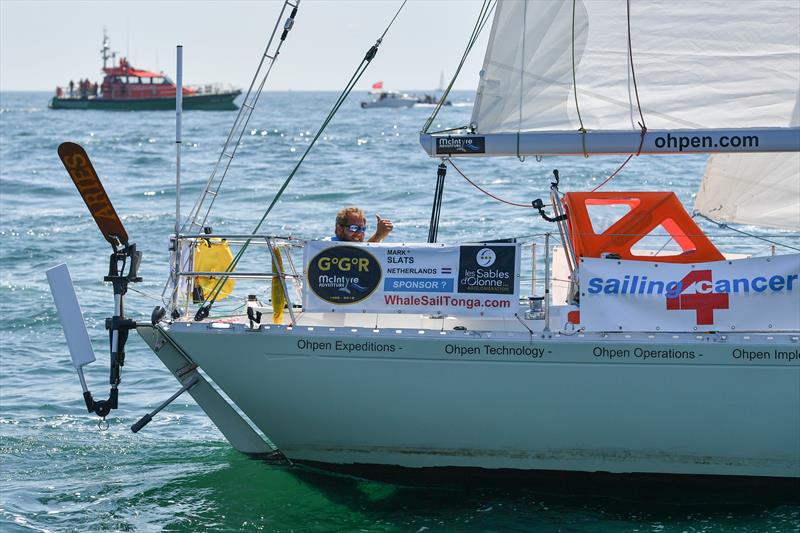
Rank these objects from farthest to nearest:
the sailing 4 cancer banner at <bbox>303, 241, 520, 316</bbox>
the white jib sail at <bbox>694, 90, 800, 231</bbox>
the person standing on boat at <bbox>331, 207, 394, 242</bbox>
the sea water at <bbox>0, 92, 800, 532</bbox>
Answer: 1. the white jib sail at <bbox>694, 90, 800, 231</bbox>
2. the person standing on boat at <bbox>331, 207, 394, 242</bbox>
3. the sea water at <bbox>0, 92, 800, 532</bbox>
4. the sailing 4 cancer banner at <bbox>303, 241, 520, 316</bbox>

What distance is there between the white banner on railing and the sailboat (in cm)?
1

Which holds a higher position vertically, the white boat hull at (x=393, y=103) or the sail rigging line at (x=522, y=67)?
the white boat hull at (x=393, y=103)

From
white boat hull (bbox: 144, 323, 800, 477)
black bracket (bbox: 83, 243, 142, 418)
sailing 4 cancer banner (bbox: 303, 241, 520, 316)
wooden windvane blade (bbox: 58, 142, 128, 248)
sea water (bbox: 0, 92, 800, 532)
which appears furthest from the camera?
sea water (bbox: 0, 92, 800, 532)

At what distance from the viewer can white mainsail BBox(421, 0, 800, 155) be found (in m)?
8.64

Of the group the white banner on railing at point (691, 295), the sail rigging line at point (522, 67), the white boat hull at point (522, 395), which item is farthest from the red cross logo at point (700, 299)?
the sail rigging line at point (522, 67)

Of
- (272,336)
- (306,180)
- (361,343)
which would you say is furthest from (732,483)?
(306,180)

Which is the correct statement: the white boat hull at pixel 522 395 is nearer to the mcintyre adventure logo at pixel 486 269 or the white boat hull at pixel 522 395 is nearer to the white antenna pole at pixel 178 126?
the mcintyre adventure logo at pixel 486 269

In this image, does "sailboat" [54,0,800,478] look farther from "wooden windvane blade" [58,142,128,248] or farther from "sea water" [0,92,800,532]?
"sea water" [0,92,800,532]

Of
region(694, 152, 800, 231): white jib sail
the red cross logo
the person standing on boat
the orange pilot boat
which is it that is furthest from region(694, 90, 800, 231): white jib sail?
the orange pilot boat

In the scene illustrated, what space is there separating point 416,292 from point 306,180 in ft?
72.2

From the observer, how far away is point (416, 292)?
827 cm

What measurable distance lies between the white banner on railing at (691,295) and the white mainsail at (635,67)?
111 centimetres

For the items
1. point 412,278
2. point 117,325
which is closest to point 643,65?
point 412,278

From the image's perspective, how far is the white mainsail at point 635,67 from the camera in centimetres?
864
